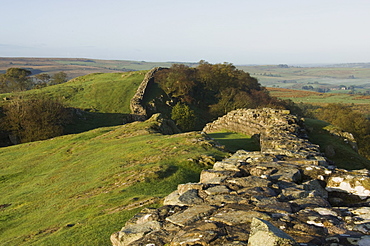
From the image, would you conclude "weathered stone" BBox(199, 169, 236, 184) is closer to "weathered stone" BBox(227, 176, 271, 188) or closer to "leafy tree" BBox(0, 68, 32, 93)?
"weathered stone" BBox(227, 176, 271, 188)

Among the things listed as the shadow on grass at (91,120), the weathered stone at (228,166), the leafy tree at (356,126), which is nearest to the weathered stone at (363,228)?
the weathered stone at (228,166)

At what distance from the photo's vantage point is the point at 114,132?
1267 inches

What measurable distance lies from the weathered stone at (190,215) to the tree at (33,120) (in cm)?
3992

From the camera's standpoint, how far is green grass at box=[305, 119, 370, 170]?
95.2ft

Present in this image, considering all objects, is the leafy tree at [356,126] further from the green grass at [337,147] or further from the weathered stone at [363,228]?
the weathered stone at [363,228]

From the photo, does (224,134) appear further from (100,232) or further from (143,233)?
(143,233)

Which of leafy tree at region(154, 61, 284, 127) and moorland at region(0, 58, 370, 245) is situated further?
leafy tree at region(154, 61, 284, 127)

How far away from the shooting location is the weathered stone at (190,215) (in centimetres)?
788

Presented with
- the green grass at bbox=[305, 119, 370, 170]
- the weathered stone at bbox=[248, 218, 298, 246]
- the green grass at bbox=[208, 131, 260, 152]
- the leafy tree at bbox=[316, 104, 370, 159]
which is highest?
the weathered stone at bbox=[248, 218, 298, 246]

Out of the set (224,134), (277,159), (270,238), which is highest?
(270,238)

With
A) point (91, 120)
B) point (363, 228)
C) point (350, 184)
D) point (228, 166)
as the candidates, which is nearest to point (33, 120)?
point (91, 120)

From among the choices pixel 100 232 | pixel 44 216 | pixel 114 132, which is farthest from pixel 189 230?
pixel 114 132

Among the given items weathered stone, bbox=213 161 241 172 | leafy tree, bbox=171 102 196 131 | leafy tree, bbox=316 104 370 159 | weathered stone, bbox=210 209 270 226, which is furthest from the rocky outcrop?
weathered stone, bbox=210 209 270 226

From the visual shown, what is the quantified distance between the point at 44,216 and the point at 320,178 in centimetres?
1250
